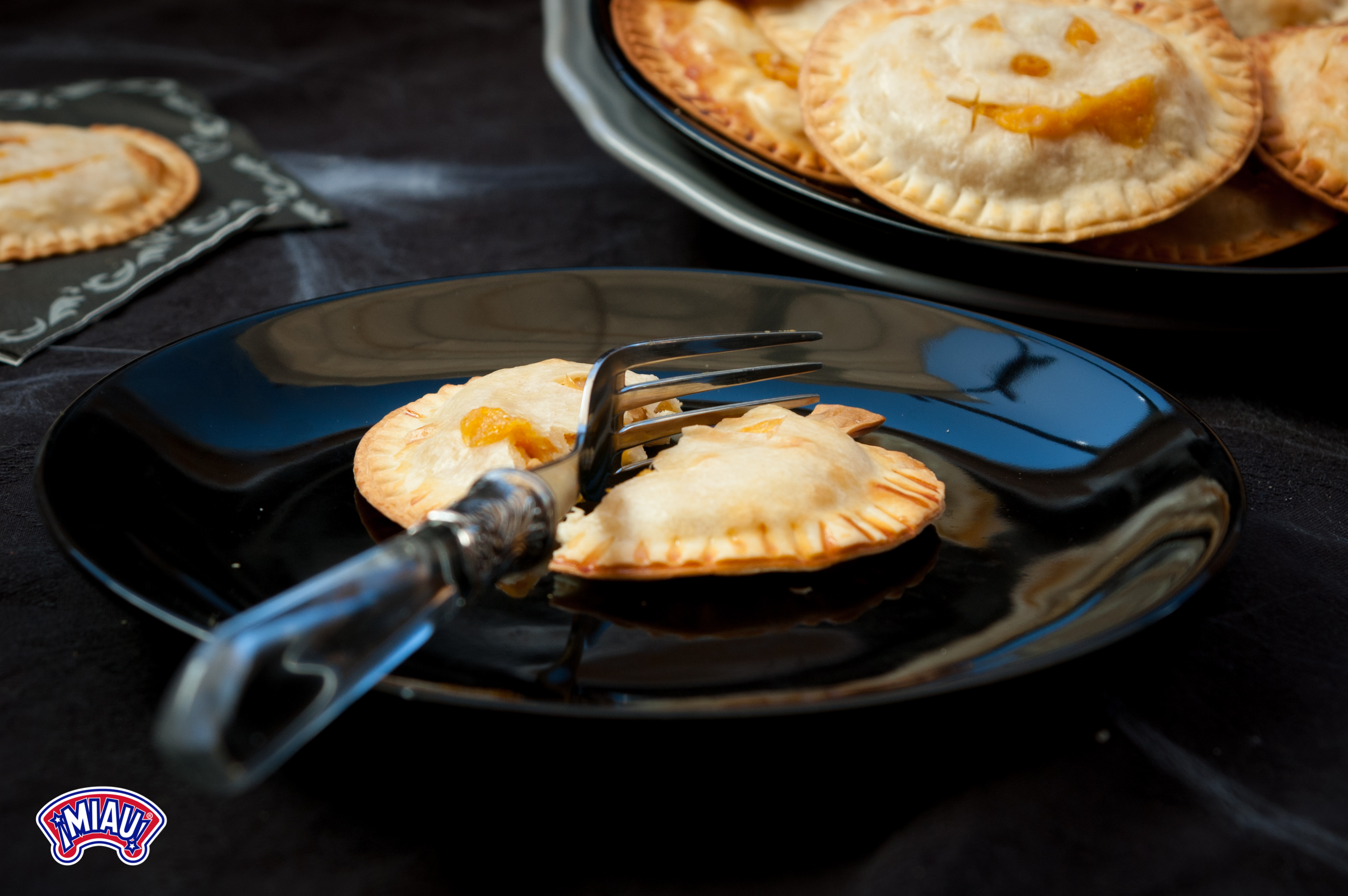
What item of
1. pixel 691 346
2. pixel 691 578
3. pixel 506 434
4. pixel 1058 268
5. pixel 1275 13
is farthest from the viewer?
pixel 1275 13

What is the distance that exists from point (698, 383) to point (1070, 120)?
0.74 metres

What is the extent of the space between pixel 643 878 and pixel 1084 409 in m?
0.77

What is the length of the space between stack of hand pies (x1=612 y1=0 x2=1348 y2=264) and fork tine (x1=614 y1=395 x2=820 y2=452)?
46 centimetres

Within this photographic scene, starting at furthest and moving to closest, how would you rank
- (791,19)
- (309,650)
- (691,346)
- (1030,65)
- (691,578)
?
(791,19)
(1030,65)
(691,346)
(691,578)
(309,650)

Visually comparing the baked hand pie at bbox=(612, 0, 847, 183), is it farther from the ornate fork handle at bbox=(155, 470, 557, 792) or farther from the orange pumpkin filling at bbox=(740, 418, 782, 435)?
the ornate fork handle at bbox=(155, 470, 557, 792)

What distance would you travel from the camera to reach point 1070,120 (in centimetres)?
151

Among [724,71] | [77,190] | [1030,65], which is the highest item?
[1030,65]

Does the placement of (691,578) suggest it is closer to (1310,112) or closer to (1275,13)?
(1310,112)

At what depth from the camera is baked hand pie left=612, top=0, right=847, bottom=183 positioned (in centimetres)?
173

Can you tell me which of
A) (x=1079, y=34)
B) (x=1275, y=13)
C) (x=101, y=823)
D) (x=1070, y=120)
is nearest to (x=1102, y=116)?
(x=1070, y=120)

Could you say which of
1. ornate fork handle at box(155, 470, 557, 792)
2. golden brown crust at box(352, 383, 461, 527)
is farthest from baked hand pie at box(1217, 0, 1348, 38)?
ornate fork handle at box(155, 470, 557, 792)

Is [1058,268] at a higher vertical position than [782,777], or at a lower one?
higher

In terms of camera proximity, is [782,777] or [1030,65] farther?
[1030,65]

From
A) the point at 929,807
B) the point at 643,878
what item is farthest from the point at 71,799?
the point at 929,807
